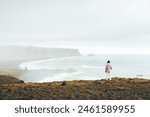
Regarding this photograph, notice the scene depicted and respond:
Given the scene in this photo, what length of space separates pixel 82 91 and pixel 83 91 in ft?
0.31

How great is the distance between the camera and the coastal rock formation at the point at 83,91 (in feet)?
92.5

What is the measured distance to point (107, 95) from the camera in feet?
93.8

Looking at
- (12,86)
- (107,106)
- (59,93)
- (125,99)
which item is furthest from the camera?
(12,86)

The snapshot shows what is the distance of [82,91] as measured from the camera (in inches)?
1188

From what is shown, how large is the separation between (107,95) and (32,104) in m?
7.74

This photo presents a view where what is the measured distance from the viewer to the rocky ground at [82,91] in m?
28.2

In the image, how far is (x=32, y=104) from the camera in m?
23.9

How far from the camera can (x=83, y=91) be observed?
99.0ft

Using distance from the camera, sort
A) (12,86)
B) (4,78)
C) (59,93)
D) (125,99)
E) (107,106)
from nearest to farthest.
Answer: (107,106) < (125,99) < (59,93) < (12,86) < (4,78)

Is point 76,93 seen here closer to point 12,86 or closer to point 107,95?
point 107,95

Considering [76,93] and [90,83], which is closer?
[76,93]

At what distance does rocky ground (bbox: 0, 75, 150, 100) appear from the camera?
28203 mm

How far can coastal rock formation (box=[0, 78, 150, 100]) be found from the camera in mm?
28203

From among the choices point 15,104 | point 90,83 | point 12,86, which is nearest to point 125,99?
point 90,83
